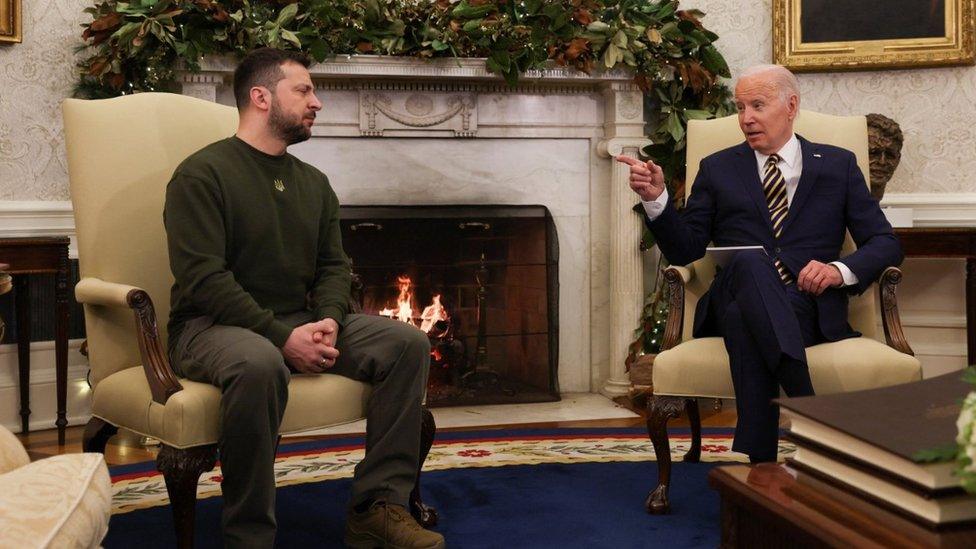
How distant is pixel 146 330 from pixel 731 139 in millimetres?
2038

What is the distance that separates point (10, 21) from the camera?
4129mm

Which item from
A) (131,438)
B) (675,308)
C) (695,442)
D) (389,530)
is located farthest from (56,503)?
(131,438)

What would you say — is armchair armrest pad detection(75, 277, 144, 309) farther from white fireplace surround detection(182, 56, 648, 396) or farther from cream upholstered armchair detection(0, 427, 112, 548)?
white fireplace surround detection(182, 56, 648, 396)

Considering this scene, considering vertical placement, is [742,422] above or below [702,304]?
below

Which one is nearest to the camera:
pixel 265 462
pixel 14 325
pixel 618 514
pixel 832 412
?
pixel 832 412

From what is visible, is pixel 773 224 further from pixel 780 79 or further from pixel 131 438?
pixel 131 438

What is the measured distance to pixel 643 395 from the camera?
450cm

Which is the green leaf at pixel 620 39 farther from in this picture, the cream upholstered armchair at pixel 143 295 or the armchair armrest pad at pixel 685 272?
the cream upholstered armchair at pixel 143 295

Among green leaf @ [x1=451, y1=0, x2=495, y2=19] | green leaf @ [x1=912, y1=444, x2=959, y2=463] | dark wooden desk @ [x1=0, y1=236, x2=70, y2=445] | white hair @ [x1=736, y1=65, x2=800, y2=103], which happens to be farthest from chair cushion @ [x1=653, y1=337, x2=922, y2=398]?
dark wooden desk @ [x1=0, y1=236, x2=70, y2=445]

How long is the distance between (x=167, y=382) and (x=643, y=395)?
108 inches

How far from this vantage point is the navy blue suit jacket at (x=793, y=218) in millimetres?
2963

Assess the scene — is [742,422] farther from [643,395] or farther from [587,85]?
[587,85]

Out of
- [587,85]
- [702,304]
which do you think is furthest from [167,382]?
[587,85]

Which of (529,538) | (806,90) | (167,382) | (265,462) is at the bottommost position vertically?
(529,538)
